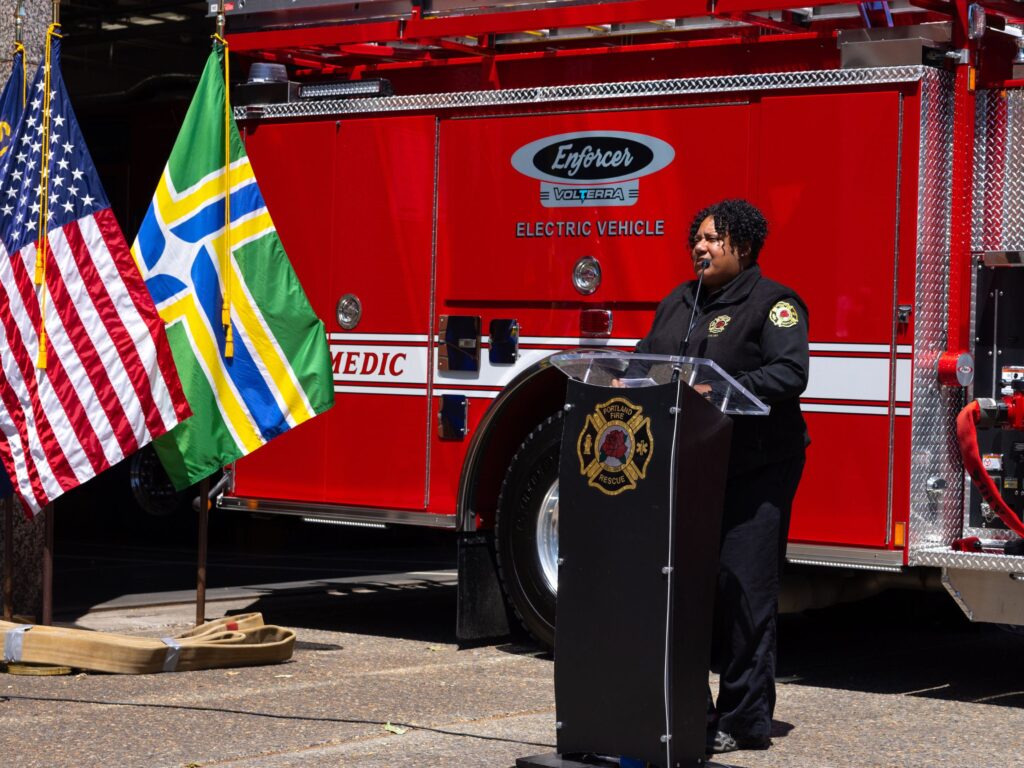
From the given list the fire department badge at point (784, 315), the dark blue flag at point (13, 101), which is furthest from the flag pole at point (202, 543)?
the fire department badge at point (784, 315)

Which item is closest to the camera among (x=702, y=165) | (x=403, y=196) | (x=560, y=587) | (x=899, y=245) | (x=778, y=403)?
(x=560, y=587)

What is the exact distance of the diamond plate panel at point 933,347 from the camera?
6.94 meters

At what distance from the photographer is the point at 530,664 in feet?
25.4

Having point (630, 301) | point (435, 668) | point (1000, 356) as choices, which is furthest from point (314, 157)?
point (1000, 356)

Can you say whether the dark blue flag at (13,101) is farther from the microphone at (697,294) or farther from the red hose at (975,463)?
the red hose at (975,463)

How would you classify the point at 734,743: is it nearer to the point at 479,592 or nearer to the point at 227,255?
the point at 479,592

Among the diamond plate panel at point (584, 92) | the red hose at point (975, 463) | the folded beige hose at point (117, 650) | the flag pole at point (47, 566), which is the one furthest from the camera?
the flag pole at point (47, 566)

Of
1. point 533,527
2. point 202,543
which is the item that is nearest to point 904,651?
point 533,527

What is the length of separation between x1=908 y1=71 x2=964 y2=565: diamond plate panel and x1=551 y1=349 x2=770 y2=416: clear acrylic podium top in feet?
6.09

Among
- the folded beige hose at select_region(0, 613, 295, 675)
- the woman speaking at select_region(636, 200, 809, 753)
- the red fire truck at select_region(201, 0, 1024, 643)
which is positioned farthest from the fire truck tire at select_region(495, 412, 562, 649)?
the woman speaking at select_region(636, 200, 809, 753)

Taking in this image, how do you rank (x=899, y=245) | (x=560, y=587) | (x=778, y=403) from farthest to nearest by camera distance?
(x=899, y=245) → (x=778, y=403) → (x=560, y=587)

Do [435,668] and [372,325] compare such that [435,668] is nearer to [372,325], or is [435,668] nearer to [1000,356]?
[372,325]

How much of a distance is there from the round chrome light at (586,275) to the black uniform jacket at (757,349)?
5.89 feet

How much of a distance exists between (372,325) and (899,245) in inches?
106
